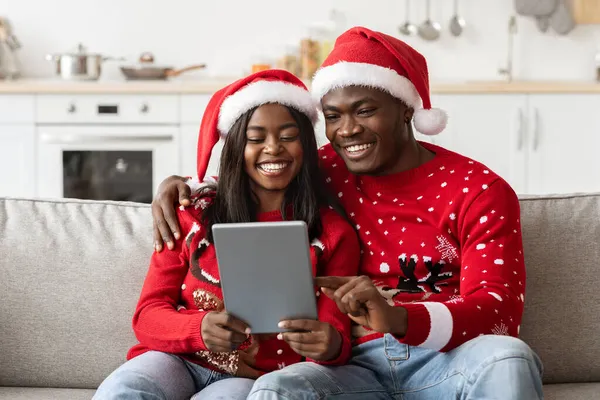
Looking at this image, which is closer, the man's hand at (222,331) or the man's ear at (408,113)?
the man's hand at (222,331)

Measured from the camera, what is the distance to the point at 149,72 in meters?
4.43

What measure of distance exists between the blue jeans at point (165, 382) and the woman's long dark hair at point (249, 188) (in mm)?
301

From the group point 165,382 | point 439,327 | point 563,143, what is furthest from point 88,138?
point 439,327

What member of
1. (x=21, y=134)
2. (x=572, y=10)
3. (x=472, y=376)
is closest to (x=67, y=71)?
(x=21, y=134)

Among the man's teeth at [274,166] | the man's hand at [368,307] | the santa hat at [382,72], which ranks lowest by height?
the man's hand at [368,307]

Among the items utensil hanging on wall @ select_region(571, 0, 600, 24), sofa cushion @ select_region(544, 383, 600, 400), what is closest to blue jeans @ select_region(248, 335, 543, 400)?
sofa cushion @ select_region(544, 383, 600, 400)

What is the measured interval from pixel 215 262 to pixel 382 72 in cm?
53

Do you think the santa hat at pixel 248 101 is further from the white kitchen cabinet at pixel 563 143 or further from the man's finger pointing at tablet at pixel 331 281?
the white kitchen cabinet at pixel 563 143

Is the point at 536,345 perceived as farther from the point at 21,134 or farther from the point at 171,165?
the point at 21,134

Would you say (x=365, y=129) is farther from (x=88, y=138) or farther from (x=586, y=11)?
(x=586, y=11)

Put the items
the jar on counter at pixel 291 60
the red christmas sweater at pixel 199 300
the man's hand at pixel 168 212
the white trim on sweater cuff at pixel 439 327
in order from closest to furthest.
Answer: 1. the white trim on sweater cuff at pixel 439 327
2. the red christmas sweater at pixel 199 300
3. the man's hand at pixel 168 212
4. the jar on counter at pixel 291 60

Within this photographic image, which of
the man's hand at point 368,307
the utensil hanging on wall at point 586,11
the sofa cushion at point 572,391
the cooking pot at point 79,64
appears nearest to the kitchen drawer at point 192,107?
the cooking pot at point 79,64

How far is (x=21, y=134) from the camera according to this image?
4277 millimetres

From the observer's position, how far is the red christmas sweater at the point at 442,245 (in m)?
1.58
